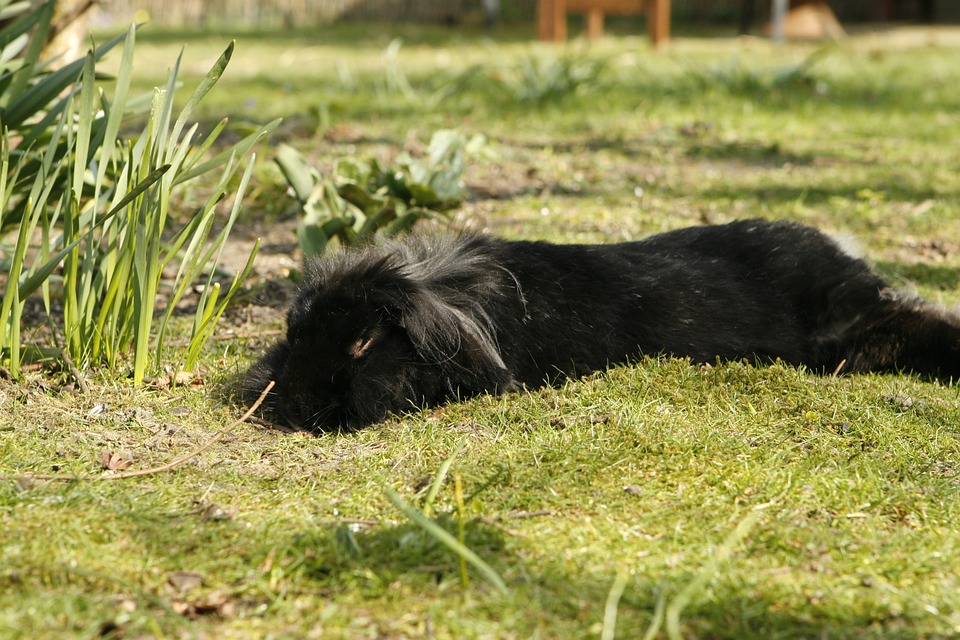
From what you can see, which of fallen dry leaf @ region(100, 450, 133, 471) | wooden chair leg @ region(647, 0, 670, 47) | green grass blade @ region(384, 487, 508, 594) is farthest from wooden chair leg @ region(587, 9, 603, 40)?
green grass blade @ region(384, 487, 508, 594)

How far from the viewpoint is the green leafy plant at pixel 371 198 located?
4355 mm

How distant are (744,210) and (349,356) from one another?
315 cm

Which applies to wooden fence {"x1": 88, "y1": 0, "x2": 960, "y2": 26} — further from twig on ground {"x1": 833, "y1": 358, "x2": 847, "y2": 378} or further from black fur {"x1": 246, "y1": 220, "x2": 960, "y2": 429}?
twig on ground {"x1": 833, "y1": 358, "x2": 847, "y2": 378}

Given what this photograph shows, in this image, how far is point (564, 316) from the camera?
338 cm

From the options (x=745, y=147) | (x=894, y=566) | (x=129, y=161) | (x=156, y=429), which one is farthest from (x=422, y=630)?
(x=745, y=147)

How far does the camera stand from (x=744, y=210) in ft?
18.6

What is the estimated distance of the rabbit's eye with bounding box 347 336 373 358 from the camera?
10.6ft

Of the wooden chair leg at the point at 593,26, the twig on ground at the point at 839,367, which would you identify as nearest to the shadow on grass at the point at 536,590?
the twig on ground at the point at 839,367

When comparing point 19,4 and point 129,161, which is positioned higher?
point 19,4

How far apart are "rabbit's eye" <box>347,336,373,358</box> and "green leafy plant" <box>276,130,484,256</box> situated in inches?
43.0

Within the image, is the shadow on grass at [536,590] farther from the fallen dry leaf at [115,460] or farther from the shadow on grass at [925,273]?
the shadow on grass at [925,273]

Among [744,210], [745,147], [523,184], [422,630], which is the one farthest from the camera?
[745,147]

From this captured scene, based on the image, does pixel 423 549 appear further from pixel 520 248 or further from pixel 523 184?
pixel 523 184

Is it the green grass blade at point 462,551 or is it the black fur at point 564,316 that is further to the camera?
the black fur at point 564,316
